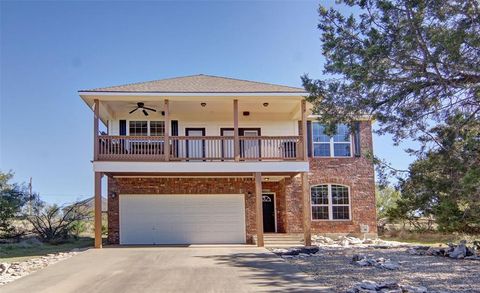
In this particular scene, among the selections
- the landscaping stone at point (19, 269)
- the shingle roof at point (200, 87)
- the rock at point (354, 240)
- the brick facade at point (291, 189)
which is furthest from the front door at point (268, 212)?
the landscaping stone at point (19, 269)

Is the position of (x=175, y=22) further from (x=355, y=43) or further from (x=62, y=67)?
(x=355, y=43)

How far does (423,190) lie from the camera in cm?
1000

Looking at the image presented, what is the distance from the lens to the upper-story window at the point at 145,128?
1992cm

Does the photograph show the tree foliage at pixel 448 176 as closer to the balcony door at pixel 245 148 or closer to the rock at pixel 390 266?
the rock at pixel 390 266

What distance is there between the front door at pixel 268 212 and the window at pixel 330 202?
1.78 metres

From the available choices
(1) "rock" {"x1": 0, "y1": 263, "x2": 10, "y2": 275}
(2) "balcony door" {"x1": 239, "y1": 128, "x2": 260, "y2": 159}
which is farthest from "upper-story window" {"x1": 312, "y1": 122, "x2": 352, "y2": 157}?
(1) "rock" {"x1": 0, "y1": 263, "x2": 10, "y2": 275}

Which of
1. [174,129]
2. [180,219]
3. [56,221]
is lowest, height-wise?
[56,221]

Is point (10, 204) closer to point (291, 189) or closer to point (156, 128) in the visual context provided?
point (156, 128)

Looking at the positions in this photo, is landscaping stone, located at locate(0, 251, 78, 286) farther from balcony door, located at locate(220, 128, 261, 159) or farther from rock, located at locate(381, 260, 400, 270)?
rock, located at locate(381, 260, 400, 270)

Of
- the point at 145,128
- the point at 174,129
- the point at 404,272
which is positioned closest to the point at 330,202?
the point at 174,129

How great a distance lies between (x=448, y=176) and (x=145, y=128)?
13425mm

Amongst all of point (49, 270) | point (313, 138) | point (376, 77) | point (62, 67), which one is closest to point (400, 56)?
point (376, 77)

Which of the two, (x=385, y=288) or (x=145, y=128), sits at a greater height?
(x=145, y=128)

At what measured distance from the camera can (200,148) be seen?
18.8 m
